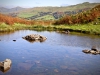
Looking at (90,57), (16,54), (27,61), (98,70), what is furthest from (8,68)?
(90,57)

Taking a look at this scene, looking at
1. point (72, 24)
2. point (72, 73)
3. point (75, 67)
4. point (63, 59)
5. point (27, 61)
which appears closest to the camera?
point (72, 73)

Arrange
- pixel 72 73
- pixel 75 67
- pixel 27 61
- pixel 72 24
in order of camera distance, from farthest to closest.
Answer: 1. pixel 72 24
2. pixel 27 61
3. pixel 75 67
4. pixel 72 73

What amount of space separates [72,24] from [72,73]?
198ft

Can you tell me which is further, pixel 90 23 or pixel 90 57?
pixel 90 23

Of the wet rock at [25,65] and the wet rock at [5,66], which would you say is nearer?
the wet rock at [5,66]

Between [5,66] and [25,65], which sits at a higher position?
[5,66]

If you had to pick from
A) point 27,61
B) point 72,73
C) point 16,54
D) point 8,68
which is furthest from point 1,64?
point 72,73

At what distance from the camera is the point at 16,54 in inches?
1180

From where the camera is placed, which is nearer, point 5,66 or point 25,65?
point 5,66

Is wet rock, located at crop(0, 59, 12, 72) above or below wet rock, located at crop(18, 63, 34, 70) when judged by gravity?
above

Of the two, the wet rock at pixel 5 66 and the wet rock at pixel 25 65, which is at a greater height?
the wet rock at pixel 5 66

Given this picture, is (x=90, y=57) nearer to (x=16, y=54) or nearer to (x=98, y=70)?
(x=98, y=70)

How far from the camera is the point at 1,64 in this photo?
22.9 meters

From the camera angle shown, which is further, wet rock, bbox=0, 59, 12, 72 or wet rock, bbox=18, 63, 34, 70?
wet rock, bbox=18, 63, 34, 70
